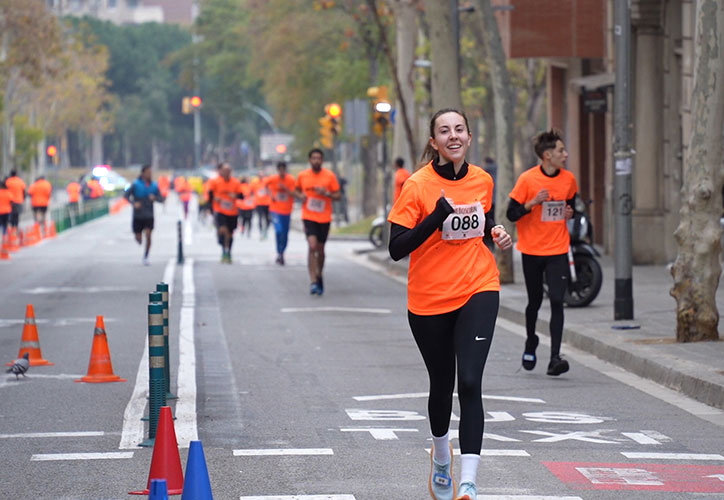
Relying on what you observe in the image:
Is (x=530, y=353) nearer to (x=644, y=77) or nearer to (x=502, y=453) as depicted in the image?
(x=502, y=453)

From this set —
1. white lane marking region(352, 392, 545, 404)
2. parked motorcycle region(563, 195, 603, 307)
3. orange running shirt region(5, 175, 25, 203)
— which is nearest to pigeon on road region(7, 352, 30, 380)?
white lane marking region(352, 392, 545, 404)

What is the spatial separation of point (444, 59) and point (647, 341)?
37.9ft

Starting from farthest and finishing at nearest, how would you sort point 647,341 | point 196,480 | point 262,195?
point 262,195 < point 647,341 < point 196,480

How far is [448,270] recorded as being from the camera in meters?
7.10

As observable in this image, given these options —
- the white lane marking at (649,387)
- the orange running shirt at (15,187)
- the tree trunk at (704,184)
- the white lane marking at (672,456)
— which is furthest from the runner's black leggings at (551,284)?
the orange running shirt at (15,187)

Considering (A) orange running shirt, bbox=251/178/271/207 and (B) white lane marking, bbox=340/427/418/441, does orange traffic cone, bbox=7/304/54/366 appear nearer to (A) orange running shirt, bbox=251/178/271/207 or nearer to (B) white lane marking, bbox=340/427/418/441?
(B) white lane marking, bbox=340/427/418/441

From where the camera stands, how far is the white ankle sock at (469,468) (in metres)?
6.73

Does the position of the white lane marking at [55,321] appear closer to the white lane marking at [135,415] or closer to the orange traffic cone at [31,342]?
the orange traffic cone at [31,342]

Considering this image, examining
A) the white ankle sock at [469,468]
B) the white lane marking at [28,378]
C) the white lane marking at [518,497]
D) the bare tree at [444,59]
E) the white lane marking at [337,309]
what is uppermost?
the bare tree at [444,59]

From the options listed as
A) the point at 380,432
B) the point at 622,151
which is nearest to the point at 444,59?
the point at 622,151

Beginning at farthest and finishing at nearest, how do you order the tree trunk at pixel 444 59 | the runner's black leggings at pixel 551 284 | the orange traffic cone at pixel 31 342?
the tree trunk at pixel 444 59, the orange traffic cone at pixel 31 342, the runner's black leggings at pixel 551 284

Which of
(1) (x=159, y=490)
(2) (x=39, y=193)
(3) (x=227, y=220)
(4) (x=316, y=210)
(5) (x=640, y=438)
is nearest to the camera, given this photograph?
(1) (x=159, y=490)

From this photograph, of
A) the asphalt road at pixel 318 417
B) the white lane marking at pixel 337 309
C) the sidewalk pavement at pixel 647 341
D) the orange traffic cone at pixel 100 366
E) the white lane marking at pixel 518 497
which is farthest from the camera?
the white lane marking at pixel 337 309

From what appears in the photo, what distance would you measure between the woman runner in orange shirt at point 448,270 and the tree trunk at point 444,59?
677 inches
